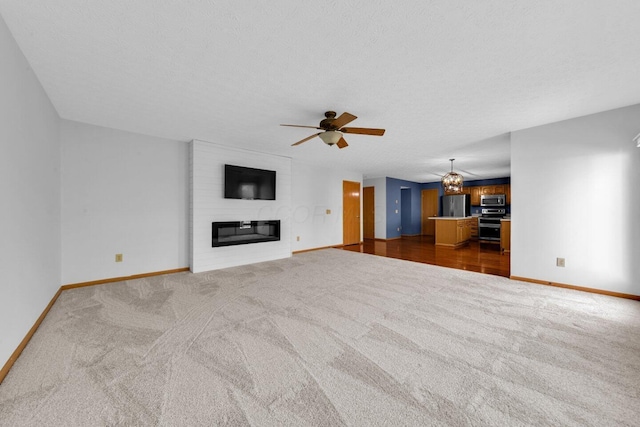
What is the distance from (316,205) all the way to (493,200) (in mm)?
6519

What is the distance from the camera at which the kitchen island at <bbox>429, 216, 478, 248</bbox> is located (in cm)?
733

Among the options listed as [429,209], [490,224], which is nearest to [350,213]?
[429,209]

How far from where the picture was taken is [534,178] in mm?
3676

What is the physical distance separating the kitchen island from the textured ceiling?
4.28 m

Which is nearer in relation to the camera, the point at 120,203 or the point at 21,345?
the point at 21,345

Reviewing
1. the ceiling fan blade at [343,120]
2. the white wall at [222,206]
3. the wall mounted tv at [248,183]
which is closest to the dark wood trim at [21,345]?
the white wall at [222,206]

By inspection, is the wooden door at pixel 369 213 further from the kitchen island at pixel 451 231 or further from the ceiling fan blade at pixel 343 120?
the ceiling fan blade at pixel 343 120

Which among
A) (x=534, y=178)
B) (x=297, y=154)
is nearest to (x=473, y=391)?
(x=534, y=178)

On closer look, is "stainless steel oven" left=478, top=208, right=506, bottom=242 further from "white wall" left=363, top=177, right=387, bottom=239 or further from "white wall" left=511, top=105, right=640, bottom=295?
"white wall" left=511, top=105, right=640, bottom=295

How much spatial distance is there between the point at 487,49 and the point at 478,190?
28.9 ft

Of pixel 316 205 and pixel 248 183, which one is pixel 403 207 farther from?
pixel 248 183

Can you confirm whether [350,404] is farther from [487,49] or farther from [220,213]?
[220,213]

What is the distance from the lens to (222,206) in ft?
15.5

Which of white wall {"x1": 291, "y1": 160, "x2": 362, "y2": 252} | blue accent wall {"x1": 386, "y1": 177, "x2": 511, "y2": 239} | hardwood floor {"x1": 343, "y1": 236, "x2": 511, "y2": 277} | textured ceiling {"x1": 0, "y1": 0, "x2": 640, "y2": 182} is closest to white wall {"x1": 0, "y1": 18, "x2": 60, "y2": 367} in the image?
textured ceiling {"x1": 0, "y1": 0, "x2": 640, "y2": 182}
